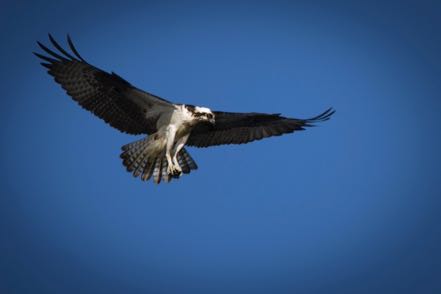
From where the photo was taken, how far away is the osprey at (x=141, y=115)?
10.3 m

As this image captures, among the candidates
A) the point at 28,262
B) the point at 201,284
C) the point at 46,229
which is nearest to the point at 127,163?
the point at 201,284

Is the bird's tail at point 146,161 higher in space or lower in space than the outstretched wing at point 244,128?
lower

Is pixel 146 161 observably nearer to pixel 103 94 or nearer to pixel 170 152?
pixel 170 152

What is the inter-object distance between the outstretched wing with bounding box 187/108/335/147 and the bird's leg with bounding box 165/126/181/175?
0.67 metres

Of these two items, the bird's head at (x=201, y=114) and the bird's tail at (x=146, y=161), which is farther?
the bird's tail at (x=146, y=161)

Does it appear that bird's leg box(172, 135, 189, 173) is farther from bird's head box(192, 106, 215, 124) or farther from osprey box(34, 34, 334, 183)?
bird's head box(192, 106, 215, 124)

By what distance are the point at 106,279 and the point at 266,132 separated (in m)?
23.1

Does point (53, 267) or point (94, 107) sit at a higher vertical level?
point (53, 267)

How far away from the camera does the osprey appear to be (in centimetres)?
1027

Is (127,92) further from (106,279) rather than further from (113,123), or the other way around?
(106,279)

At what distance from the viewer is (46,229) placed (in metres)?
38.2

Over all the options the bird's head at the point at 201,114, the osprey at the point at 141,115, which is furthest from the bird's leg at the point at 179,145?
the bird's head at the point at 201,114

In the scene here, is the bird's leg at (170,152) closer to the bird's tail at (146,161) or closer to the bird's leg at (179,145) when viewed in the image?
the bird's leg at (179,145)

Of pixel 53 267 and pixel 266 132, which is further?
pixel 53 267
